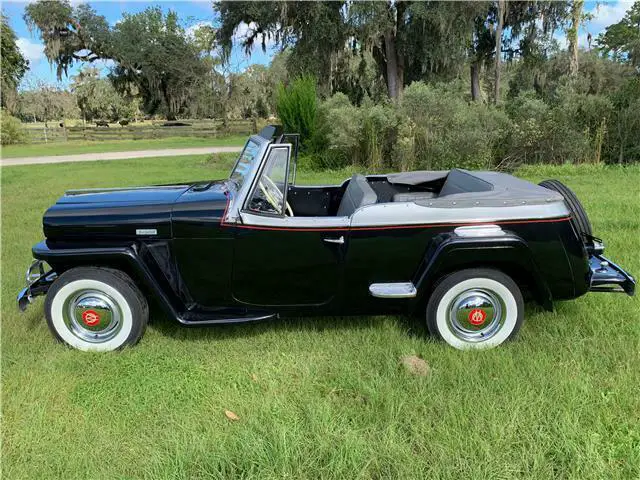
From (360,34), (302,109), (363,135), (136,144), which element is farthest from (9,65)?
(363,135)

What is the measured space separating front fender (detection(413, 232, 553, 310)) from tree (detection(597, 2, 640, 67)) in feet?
132

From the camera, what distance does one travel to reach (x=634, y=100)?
11.3m

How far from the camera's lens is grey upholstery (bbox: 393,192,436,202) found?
3.78 m

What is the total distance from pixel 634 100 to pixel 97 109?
47.6m

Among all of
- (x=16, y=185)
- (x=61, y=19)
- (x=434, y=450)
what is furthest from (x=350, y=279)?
(x=61, y=19)

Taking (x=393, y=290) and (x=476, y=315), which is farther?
(x=476, y=315)

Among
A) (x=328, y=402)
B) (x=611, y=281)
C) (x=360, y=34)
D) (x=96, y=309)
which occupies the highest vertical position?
(x=360, y=34)

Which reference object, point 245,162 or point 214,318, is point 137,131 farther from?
point 214,318

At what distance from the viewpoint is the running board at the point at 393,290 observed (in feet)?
10.1

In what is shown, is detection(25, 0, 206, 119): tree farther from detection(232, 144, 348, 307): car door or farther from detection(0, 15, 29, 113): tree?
detection(232, 144, 348, 307): car door

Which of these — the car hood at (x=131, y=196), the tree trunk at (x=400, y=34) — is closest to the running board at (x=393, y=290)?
the car hood at (x=131, y=196)

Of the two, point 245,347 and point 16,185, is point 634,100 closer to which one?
point 245,347

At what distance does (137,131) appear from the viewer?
1242 inches

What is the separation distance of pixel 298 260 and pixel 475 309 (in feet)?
4.03
